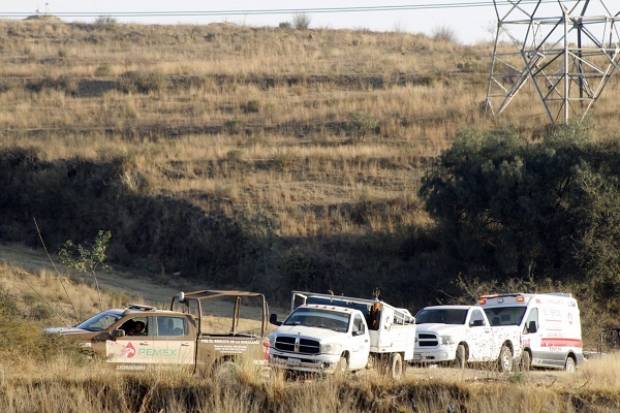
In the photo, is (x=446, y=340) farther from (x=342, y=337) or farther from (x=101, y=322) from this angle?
(x=101, y=322)

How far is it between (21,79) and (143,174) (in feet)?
74.0

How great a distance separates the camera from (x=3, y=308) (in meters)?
21.2

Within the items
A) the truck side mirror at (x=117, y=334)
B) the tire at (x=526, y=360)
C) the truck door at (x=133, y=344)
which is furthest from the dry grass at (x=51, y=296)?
the tire at (x=526, y=360)

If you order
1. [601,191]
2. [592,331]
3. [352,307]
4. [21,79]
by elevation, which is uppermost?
[21,79]

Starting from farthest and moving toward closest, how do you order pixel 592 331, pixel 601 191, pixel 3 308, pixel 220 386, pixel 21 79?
pixel 21 79 → pixel 601 191 → pixel 592 331 → pixel 3 308 → pixel 220 386

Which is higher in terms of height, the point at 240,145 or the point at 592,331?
the point at 240,145

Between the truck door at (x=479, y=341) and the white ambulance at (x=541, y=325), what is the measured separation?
1.95 feet

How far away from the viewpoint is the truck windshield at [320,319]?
21531 mm

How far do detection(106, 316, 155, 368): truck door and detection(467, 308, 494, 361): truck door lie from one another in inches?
324

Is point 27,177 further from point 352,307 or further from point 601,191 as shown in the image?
point 352,307

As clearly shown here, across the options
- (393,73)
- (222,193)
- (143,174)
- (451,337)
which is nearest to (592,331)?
(451,337)

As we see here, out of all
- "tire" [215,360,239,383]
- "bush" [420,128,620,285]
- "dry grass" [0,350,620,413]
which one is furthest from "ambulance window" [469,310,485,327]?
"bush" [420,128,620,285]

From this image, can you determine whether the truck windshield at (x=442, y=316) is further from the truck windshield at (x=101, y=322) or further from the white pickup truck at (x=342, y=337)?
the truck windshield at (x=101, y=322)

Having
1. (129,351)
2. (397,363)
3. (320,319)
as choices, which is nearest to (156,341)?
(129,351)
